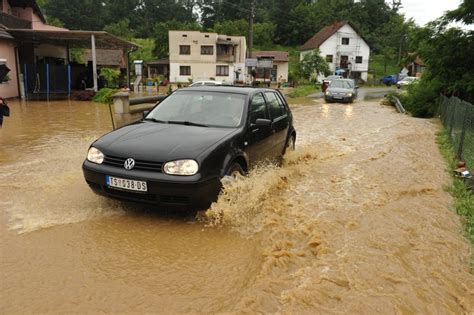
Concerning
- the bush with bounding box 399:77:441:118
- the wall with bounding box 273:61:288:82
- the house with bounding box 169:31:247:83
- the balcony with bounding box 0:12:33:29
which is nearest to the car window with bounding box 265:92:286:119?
the bush with bounding box 399:77:441:118

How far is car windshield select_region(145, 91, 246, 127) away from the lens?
5624 mm

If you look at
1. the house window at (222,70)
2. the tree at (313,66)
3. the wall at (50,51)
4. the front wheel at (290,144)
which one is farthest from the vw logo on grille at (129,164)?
the tree at (313,66)

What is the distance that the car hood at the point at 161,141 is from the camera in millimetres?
4527

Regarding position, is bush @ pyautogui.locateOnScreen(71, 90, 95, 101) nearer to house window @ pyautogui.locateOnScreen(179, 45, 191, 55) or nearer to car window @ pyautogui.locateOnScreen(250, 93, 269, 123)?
car window @ pyautogui.locateOnScreen(250, 93, 269, 123)

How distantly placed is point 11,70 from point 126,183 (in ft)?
65.7

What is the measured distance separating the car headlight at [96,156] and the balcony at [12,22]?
20235 millimetres

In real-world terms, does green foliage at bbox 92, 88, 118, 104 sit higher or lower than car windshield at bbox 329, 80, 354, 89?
lower

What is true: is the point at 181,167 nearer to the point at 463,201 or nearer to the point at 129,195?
the point at 129,195

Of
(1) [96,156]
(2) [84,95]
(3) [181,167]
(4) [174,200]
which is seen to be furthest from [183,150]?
(2) [84,95]

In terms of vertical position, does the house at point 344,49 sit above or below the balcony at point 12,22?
above

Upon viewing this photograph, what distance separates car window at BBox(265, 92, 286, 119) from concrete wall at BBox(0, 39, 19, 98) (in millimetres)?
17872

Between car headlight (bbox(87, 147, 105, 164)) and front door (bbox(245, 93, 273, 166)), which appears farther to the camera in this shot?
front door (bbox(245, 93, 273, 166))

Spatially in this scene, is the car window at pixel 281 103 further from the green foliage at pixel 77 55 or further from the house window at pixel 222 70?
the house window at pixel 222 70

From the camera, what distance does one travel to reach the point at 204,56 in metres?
49.4
